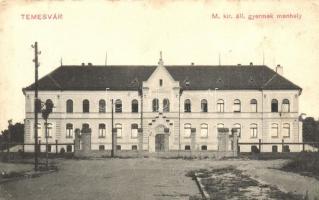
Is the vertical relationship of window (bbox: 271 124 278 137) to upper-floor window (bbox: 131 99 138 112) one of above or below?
below

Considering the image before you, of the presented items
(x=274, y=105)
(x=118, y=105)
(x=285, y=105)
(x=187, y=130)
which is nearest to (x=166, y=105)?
(x=187, y=130)

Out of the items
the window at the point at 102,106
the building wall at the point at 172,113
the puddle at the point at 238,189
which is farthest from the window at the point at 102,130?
the puddle at the point at 238,189

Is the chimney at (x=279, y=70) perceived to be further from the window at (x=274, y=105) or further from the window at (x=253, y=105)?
the window at (x=253, y=105)

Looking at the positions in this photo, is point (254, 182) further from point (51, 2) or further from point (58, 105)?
point (58, 105)

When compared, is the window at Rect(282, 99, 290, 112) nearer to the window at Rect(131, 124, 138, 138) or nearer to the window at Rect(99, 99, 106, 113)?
the window at Rect(131, 124, 138, 138)

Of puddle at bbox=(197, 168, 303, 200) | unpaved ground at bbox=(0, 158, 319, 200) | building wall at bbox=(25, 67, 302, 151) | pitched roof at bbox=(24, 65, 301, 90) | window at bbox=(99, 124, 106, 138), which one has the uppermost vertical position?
pitched roof at bbox=(24, 65, 301, 90)

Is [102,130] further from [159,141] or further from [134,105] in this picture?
[159,141]

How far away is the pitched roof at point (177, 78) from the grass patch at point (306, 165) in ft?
79.3

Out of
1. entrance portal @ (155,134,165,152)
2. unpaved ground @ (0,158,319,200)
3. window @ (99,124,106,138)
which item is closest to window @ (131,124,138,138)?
entrance portal @ (155,134,165,152)

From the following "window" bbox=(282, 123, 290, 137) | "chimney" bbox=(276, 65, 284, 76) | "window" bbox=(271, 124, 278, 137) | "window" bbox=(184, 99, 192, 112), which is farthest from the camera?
"chimney" bbox=(276, 65, 284, 76)

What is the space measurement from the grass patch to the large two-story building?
75.6 ft

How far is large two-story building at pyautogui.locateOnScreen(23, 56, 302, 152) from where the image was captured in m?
48.8

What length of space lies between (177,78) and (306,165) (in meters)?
29.3

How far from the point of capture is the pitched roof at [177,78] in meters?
49.6
